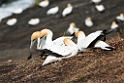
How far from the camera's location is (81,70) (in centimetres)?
756

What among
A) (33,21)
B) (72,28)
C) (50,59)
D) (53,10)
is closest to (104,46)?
(50,59)

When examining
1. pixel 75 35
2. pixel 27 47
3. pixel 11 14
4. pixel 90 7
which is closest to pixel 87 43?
pixel 75 35

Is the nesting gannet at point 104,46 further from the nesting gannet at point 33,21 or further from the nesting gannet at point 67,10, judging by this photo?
the nesting gannet at point 67,10

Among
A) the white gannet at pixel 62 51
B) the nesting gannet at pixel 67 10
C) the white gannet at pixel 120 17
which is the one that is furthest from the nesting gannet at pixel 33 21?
the white gannet at pixel 62 51

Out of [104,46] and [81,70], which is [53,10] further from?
[81,70]

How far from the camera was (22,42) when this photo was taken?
2189 centimetres

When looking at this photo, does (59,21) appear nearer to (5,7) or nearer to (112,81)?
(5,7)

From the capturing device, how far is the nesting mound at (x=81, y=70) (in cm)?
703

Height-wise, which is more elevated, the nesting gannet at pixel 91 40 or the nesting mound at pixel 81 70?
the nesting gannet at pixel 91 40

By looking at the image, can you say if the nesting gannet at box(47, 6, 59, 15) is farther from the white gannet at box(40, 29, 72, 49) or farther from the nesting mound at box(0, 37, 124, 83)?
the nesting mound at box(0, 37, 124, 83)

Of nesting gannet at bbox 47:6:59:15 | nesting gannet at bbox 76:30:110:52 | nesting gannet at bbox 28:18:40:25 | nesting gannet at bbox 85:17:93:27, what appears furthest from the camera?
nesting gannet at bbox 47:6:59:15

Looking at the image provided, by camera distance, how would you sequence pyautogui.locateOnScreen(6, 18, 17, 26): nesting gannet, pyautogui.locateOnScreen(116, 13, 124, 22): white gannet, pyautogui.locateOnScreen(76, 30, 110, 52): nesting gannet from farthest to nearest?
1. pyautogui.locateOnScreen(6, 18, 17, 26): nesting gannet
2. pyautogui.locateOnScreen(116, 13, 124, 22): white gannet
3. pyautogui.locateOnScreen(76, 30, 110, 52): nesting gannet

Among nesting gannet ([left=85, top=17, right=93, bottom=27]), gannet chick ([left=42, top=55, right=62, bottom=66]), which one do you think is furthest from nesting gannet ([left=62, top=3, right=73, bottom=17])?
gannet chick ([left=42, top=55, right=62, bottom=66])

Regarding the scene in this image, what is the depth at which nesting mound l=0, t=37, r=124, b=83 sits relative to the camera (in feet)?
23.1
